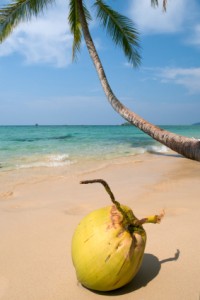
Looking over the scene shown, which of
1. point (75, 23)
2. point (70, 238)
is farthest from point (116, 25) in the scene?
point (70, 238)

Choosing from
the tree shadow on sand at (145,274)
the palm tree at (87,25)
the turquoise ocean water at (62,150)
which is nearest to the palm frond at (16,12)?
the palm tree at (87,25)

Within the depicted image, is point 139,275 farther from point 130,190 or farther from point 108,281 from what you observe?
point 130,190

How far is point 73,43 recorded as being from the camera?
10.7m

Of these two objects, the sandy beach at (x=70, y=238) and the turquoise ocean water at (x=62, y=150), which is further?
the turquoise ocean water at (x=62, y=150)

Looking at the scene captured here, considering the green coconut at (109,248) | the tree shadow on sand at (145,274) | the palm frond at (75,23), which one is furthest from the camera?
the palm frond at (75,23)

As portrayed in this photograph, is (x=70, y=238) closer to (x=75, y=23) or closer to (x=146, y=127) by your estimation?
(x=146, y=127)

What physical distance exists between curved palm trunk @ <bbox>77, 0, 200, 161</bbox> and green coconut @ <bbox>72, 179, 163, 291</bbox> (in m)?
0.71

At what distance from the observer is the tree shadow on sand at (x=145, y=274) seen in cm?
217

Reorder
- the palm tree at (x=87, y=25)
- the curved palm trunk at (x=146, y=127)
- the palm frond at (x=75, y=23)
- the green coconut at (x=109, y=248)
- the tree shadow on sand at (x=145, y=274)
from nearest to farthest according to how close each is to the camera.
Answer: the green coconut at (x=109, y=248) < the tree shadow on sand at (x=145, y=274) < the curved palm trunk at (x=146, y=127) < the palm tree at (x=87, y=25) < the palm frond at (x=75, y=23)

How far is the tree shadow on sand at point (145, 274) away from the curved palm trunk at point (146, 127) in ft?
3.02

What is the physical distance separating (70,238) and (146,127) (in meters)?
1.56

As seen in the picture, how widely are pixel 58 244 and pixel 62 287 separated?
0.74m

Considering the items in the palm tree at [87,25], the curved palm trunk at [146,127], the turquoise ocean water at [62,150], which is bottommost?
the turquoise ocean water at [62,150]

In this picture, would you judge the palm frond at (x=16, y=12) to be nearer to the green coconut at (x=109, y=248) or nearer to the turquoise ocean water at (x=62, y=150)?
the turquoise ocean water at (x=62, y=150)
